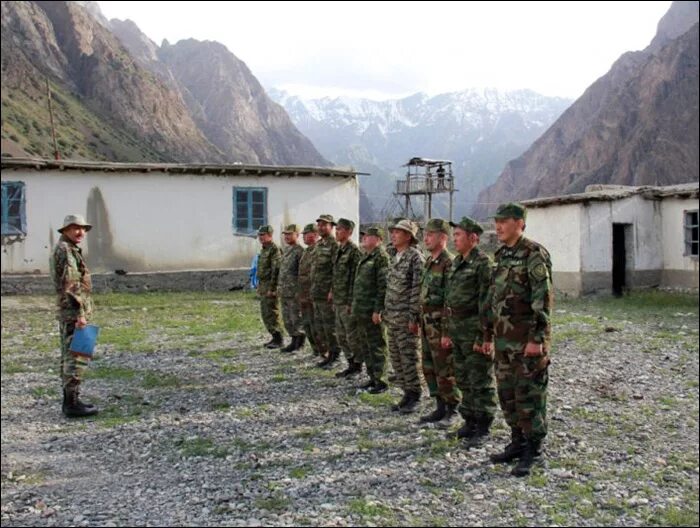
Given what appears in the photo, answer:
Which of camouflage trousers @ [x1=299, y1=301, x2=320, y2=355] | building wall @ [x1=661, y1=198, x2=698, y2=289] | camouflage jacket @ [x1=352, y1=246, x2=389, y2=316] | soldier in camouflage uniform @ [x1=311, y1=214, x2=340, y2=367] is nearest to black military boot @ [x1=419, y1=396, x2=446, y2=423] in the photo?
camouflage jacket @ [x1=352, y1=246, x2=389, y2=316]

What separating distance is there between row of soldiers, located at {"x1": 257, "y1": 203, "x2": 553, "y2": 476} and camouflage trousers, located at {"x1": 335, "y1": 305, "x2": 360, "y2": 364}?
0.04ft

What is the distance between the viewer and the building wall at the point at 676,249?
16281 millimetres

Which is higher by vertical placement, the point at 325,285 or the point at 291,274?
the point at 291,274

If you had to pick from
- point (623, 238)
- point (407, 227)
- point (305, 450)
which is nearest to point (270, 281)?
point (407, 227)

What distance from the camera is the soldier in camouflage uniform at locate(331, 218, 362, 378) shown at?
7.22 metres

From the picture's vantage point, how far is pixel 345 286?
23.7 feet

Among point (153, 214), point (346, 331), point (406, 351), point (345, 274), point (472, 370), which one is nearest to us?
point (472, 370)

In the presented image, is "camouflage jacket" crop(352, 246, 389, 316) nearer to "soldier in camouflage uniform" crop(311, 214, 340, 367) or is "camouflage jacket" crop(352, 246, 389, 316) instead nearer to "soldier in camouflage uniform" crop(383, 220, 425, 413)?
"soldier in camouflage uniform" crop(383, 220, 425, 413)

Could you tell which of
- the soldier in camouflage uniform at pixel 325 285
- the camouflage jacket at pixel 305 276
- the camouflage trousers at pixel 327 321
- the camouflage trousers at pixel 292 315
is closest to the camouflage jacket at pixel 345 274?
the soldier in camouflage uniform at pixel 325 285

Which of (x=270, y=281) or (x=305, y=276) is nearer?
(x=305, y=276)

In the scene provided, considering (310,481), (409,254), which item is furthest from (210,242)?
(310,481)

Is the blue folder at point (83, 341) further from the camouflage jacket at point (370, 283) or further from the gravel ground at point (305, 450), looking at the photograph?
the camouflage jacket at point (370, 283)

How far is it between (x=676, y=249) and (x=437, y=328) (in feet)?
45.6

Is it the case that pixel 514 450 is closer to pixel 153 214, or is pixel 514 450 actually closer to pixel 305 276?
pixel 305 276
